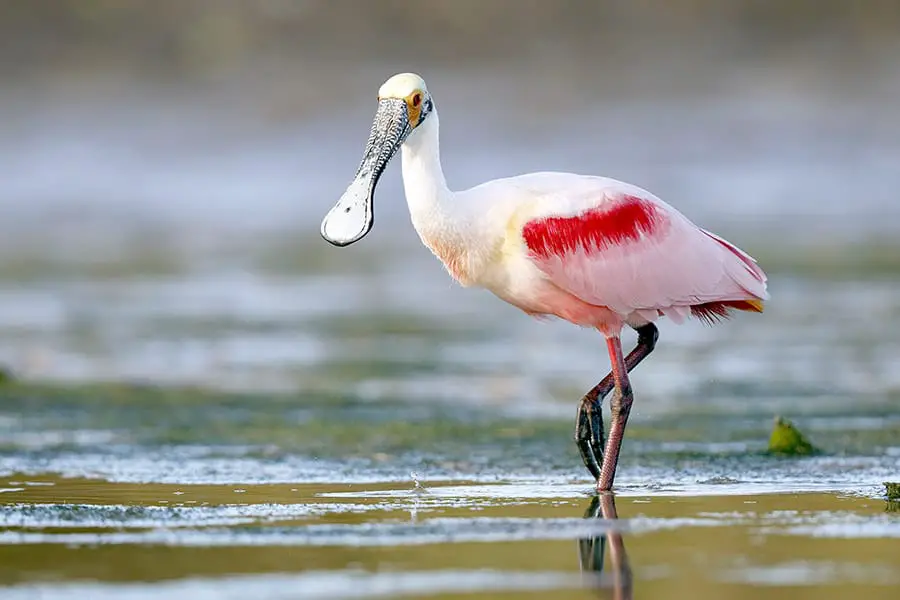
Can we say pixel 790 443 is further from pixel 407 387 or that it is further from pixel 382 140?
pixel 407 387

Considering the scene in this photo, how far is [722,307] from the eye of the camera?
10086mm

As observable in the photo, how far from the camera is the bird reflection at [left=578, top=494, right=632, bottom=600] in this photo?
6773 millimetres

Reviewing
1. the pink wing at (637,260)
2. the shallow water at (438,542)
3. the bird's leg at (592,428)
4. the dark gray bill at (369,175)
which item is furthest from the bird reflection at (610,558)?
the dark gray bill at (369,175)

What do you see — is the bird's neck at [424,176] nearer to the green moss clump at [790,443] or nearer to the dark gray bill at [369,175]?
the dark gray bill at [369,175]

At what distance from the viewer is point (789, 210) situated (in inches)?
973

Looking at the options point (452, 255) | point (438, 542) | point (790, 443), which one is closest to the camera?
point (438, 542)

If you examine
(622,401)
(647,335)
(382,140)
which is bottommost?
(622,401)

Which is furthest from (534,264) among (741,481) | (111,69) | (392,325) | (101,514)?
(111,69)

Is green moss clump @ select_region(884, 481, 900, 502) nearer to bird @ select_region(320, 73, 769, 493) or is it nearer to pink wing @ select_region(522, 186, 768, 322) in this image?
bird @ select_region(320, 73, 769, 493)

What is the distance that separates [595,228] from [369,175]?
1.06 meters

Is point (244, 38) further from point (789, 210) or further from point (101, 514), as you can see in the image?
point (101, 514)

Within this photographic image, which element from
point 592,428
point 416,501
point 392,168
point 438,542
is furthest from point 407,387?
point 392,168

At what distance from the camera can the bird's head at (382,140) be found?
30.3 feet

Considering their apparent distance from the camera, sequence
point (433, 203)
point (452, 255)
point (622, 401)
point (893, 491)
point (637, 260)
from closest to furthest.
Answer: point (893, 491)
point (433, 203)
point (452, 255)
point (622, 401)
point (637, 260)
